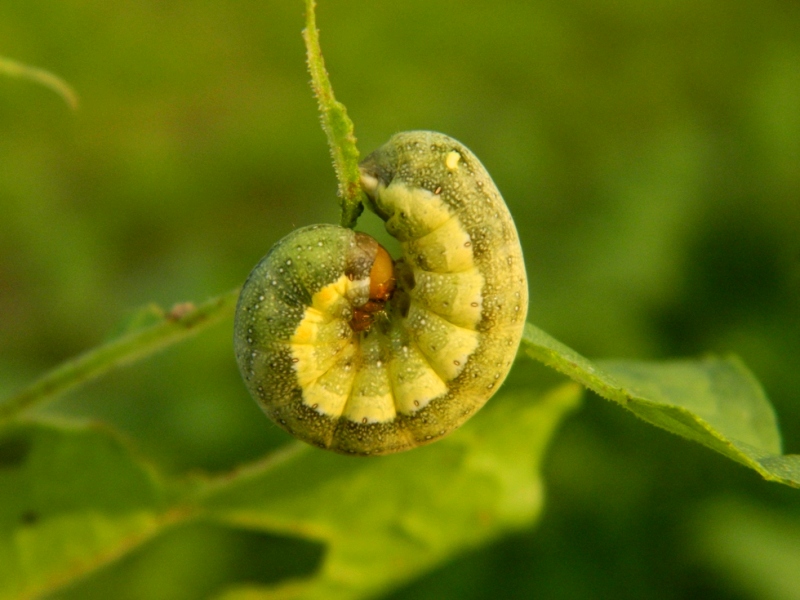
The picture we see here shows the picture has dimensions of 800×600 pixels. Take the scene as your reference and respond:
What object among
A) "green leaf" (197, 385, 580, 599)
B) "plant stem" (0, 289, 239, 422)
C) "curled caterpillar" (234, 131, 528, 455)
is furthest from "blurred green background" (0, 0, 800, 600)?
"plant stem" (0, 289, 239, 422)

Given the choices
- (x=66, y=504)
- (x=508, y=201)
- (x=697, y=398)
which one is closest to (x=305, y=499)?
(x=66, y=504)

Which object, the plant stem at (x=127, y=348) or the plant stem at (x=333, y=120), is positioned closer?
the plant stem at (x=333, y=120)

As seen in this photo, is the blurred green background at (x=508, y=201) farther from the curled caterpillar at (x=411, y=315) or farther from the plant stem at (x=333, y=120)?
the plant stem at (x=333, y=120)

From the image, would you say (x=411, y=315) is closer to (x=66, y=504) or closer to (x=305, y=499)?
(x=305, y=499)

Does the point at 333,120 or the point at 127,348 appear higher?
the point at 333,120

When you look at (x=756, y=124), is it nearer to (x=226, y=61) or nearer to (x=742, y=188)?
(x=742, y=188)

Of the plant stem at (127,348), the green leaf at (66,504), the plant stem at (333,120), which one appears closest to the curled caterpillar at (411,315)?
the plant stem at (127,348)

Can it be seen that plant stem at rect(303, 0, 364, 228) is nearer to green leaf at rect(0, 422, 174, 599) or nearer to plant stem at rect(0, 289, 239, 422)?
plant stem at rect(0, 289, 239, 422)
